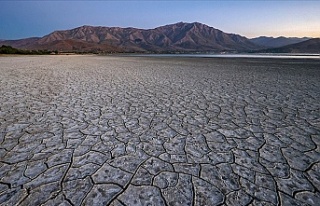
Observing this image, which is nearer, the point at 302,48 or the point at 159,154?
the point at 159,154

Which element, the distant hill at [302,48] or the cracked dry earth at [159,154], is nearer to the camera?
the cracked dry earth at [159,154]

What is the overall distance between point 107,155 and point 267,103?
4.01 metres

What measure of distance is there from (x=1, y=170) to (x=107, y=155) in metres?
1.06

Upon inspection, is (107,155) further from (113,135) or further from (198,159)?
(198,159)

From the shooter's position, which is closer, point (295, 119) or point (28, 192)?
point (28, 192)

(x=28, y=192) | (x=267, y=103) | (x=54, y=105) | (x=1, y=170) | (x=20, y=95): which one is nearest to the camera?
(x=28, y=192)

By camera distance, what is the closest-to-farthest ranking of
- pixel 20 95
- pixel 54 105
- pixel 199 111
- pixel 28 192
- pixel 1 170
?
1. pixel 28 192
2. pixel 1 170
3. pixel 199 111
4. pixel 54 105
5. pixel 20 95

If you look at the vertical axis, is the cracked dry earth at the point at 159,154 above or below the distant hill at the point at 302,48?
below

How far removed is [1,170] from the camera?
1948 millimetres

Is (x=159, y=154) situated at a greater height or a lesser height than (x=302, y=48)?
lesser

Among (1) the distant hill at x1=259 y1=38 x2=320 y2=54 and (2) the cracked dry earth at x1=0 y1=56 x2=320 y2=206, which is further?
(1) the distant hill at x1=259 y1=38 x2=320 y2=54

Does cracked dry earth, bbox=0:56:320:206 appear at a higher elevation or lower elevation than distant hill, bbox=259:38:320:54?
lower

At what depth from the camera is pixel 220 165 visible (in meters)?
2.07

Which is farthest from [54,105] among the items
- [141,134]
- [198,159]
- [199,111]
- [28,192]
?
[198,159]
